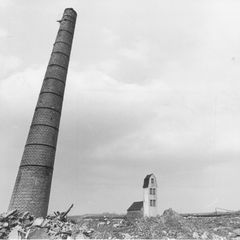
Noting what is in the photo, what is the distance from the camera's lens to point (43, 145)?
17.4 metres

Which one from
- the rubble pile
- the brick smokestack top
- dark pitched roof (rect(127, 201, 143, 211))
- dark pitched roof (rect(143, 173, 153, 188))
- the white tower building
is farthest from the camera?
dark pitched roof (rect(127, 201, 143, 211))

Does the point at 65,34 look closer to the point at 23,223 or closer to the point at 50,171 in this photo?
the point at 50,171

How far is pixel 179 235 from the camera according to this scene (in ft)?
43.0

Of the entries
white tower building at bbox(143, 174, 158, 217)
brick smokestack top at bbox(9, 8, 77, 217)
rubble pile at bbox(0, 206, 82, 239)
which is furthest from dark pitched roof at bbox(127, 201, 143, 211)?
rubble pile at bbox(0, 206, 82, 239)

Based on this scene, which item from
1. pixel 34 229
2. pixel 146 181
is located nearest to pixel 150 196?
pixel 146 181

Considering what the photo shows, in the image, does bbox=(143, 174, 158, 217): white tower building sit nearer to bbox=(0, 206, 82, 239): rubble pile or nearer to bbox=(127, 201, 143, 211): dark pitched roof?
bbox=(127, 201, 143, 211): dark pitched roof

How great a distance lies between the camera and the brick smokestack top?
1648 cm

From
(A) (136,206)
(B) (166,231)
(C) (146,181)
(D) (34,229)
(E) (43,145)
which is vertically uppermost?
(C) (146,181)

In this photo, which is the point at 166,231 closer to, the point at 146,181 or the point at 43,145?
the point at 43,145

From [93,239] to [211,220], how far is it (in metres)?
9.31

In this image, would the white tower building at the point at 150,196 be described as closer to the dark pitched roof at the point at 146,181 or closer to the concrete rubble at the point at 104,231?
the dark pitched roof at the point at 146,181

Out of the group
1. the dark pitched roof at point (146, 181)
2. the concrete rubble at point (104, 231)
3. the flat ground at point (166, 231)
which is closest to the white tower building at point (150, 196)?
the dark pitched roof at point (146, 181)

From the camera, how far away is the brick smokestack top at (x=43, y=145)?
54.1 ft

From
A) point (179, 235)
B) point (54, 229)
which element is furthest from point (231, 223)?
point (54, 229)
